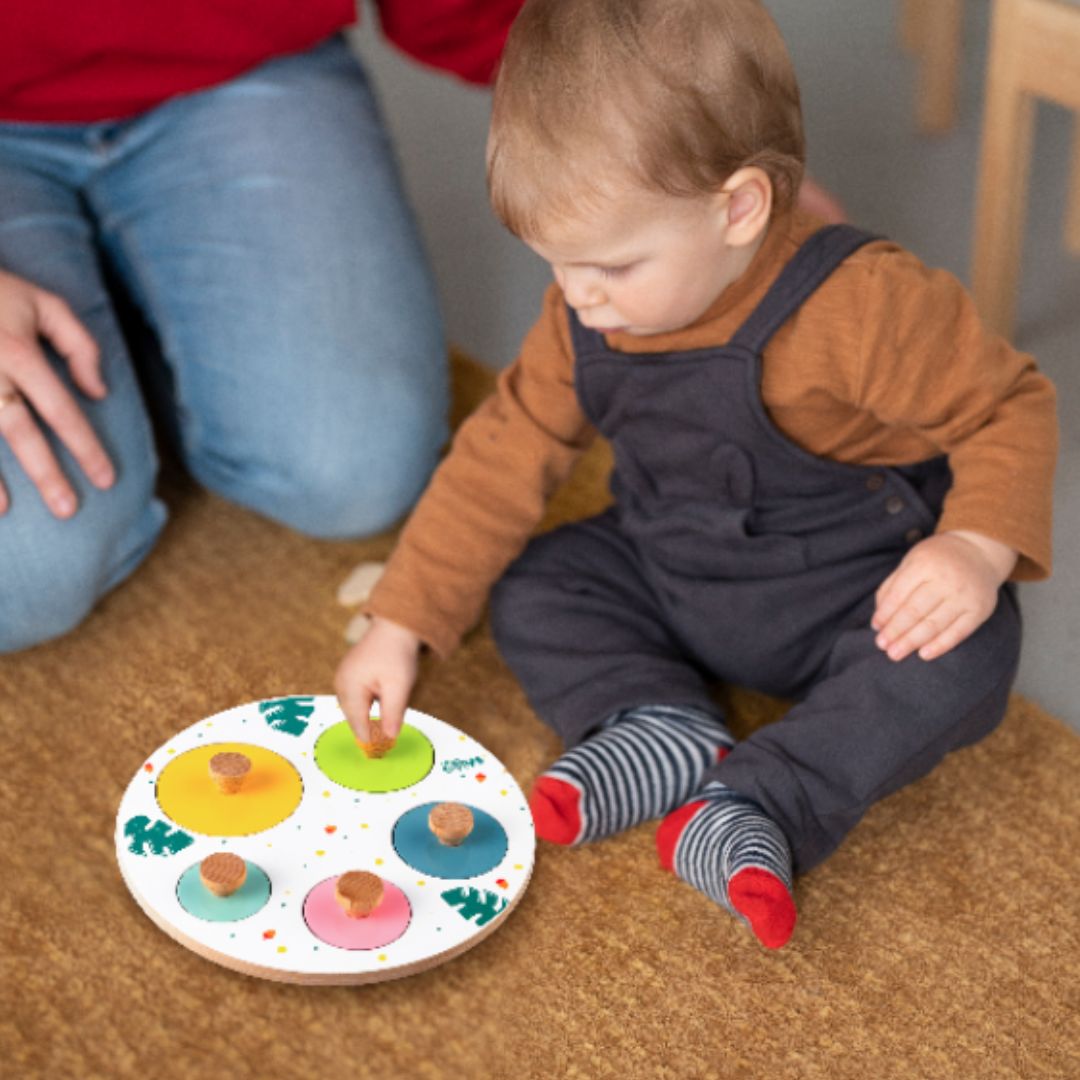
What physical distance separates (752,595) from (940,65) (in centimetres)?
113

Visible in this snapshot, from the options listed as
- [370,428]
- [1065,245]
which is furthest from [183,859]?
[1065,245]

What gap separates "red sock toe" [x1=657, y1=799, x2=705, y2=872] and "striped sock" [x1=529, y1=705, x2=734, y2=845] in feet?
0.11

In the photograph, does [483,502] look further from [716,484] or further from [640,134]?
[640,134]

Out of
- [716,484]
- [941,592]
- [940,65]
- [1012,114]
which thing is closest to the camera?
[941,592]

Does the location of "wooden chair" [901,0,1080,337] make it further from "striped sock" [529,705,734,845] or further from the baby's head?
"striped sock" [529,705,734,845]

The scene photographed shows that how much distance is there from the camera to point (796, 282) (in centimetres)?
102

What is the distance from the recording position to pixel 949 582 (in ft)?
3.27

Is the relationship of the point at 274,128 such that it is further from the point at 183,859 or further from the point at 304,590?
the point at 183,859

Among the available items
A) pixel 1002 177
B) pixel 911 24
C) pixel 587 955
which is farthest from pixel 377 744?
pixel 911 24

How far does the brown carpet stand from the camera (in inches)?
36.2

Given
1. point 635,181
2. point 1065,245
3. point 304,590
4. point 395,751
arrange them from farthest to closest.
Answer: point 1065,245
point 304,590
point 395,751
point 635,181

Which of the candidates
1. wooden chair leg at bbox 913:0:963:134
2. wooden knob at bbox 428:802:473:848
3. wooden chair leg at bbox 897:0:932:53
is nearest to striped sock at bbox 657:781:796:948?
wooden knob at bbox 428:802:473:848

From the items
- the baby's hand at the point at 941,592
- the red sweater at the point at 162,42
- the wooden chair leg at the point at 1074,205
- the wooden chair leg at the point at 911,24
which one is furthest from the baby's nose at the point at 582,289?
the wooden chair leg at the point at 911,24

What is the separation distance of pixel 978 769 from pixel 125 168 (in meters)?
0.88
